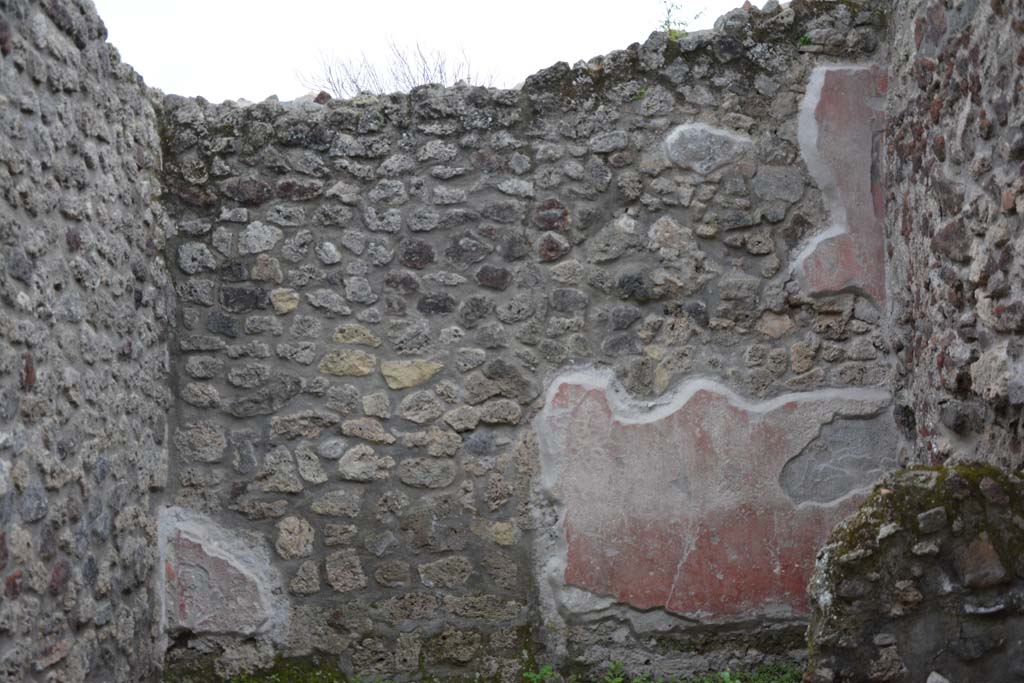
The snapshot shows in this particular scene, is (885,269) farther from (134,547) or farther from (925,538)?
(134,547)

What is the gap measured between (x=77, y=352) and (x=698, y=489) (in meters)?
2.26

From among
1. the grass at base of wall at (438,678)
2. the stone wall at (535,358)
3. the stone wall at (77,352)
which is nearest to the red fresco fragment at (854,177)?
the stone wall at (535,358)

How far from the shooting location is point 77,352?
3.14 metres

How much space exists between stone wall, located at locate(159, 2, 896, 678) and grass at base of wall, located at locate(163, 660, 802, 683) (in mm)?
51

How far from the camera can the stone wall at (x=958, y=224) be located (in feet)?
9.55

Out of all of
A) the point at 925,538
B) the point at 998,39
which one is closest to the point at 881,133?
the point at 998,39

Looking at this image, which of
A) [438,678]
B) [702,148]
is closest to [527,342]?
[702,148]

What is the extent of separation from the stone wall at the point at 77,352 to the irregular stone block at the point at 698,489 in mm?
1488

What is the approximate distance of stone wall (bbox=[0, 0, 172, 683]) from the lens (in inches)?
107

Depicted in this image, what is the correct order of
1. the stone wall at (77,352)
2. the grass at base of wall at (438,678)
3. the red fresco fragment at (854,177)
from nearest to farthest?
1. the stone wall at (77,352)
2. the grass at base of wall at (438,678)
3. the red fresco fragment at (854,177)

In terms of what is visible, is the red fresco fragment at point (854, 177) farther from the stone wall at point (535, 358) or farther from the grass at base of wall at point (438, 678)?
the grass at base of wall at point (438, 678)

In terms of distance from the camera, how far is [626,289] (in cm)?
406

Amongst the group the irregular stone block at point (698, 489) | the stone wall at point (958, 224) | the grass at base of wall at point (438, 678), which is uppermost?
the stone wall at point (958, 224)

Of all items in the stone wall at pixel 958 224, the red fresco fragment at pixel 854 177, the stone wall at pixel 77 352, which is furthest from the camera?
the red fresco fragment at pixel 854 177
